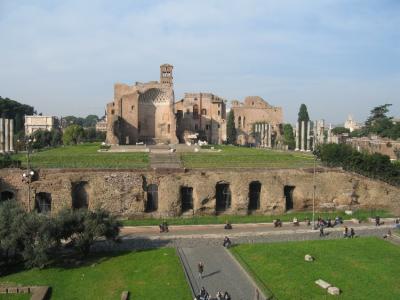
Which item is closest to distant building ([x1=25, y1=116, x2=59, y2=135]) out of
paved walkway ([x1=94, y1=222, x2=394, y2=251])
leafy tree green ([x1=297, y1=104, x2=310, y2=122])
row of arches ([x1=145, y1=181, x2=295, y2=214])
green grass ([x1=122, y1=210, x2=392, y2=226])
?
leafy tree green ([x1=297, y1=104, x2=310, y2=122])

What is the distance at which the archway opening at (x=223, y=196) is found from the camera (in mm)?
35188

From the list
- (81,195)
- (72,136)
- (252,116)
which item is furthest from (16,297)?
(252,116)

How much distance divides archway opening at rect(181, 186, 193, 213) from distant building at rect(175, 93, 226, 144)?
3921cm

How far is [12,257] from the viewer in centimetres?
2330

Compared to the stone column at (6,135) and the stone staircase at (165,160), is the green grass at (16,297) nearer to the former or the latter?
the stone staircase at (165,160)

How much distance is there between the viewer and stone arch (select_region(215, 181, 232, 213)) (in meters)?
35.1

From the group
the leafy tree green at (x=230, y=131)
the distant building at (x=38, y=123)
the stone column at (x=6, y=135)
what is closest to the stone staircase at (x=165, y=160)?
the stone column at (x=6, y=135)

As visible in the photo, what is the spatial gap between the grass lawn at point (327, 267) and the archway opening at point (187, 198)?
31.2 ft

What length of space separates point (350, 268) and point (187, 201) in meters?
15.5

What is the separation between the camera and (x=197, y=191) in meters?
33.6

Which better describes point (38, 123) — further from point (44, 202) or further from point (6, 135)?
point (44, 202)

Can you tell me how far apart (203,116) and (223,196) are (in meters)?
42.1

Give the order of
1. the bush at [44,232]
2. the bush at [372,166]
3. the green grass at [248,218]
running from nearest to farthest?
the bush at [44,232], the green grass at [248,218], the bush at [372,166]

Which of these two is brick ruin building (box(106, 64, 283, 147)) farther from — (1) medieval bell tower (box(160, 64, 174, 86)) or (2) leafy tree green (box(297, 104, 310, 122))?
(2) leafy tree green (box(297, 104, 310, 122))
